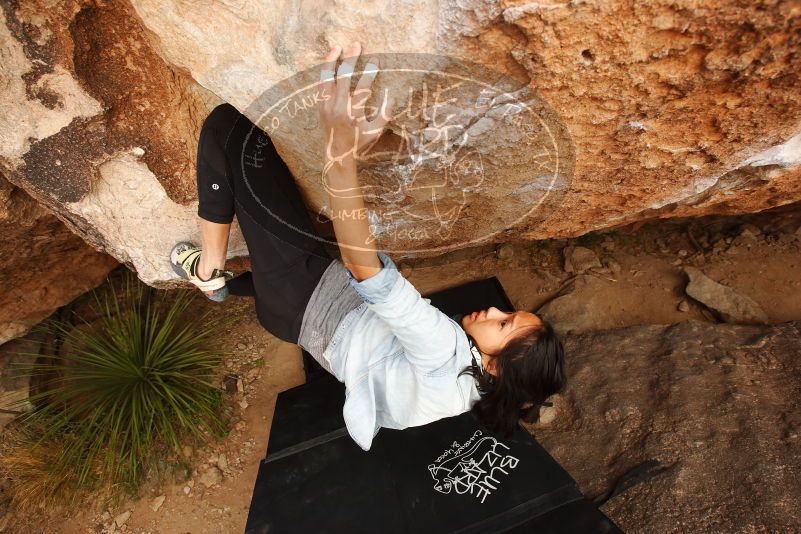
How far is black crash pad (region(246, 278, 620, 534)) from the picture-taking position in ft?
6.00

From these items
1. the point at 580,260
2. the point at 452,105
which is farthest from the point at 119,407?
the point at 580,260

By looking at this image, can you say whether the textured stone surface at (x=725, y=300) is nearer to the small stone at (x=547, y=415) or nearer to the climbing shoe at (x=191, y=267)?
the small stone at (x=547, y=415)

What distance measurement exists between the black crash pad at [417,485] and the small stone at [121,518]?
0.85 meters

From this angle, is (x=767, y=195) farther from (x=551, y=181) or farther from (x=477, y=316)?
(x=477, y=316)

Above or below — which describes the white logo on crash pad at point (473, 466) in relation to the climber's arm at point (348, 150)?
below

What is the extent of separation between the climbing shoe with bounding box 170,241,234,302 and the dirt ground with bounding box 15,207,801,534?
97 cm

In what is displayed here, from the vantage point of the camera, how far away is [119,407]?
2.57 metres

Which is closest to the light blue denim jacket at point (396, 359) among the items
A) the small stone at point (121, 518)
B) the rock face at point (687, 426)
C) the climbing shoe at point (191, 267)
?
the climbing shoe at point (191, 267)

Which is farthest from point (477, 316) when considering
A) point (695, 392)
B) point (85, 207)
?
point (85, 207)

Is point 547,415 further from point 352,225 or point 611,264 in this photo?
point 352,225

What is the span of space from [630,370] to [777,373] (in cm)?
54

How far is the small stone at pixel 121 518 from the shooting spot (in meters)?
2.41

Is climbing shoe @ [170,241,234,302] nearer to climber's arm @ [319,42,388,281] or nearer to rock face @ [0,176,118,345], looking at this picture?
rock face @ [0,176,118,345]

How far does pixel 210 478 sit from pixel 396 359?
145 cm
